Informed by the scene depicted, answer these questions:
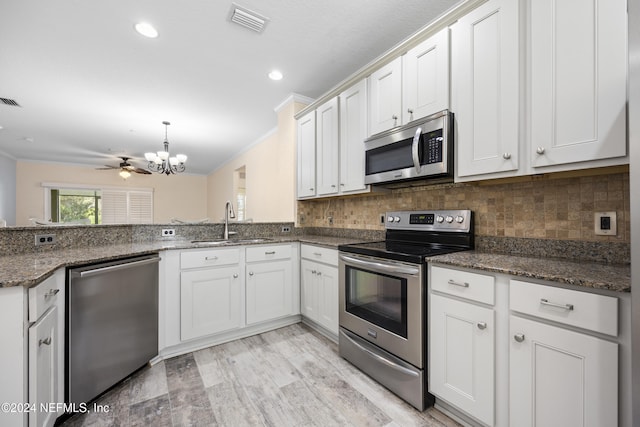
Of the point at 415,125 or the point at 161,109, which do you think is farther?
the point at 161,109

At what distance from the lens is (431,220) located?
202 centimetres

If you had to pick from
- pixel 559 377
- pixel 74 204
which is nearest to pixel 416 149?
pixel 559 377

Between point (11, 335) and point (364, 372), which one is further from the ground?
point (11, 335)

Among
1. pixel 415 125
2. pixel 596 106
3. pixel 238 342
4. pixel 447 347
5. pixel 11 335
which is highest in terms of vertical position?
pixel 415 125

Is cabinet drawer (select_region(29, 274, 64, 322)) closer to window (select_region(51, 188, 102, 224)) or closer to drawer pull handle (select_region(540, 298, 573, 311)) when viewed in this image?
drawer pull handle (select_region(540, 298, 573, 311))

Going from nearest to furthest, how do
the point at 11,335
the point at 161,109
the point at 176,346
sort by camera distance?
the point at 11,335 < the point at 176,346 < the point at 161,109

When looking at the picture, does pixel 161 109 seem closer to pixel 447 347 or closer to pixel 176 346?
pixel 176 346

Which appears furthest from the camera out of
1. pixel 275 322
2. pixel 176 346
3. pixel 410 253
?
pixel 275 322

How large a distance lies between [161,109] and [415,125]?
11.7 feet

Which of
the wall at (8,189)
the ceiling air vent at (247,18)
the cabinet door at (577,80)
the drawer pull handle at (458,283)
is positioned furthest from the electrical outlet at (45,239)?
the wall at (8,189)

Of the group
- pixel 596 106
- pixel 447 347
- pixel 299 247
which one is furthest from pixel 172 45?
pixel 447 347

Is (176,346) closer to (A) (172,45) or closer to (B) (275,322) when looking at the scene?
(B) (275,322)

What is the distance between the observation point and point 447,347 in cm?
144

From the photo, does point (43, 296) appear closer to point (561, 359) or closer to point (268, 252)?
point (268, 252)
